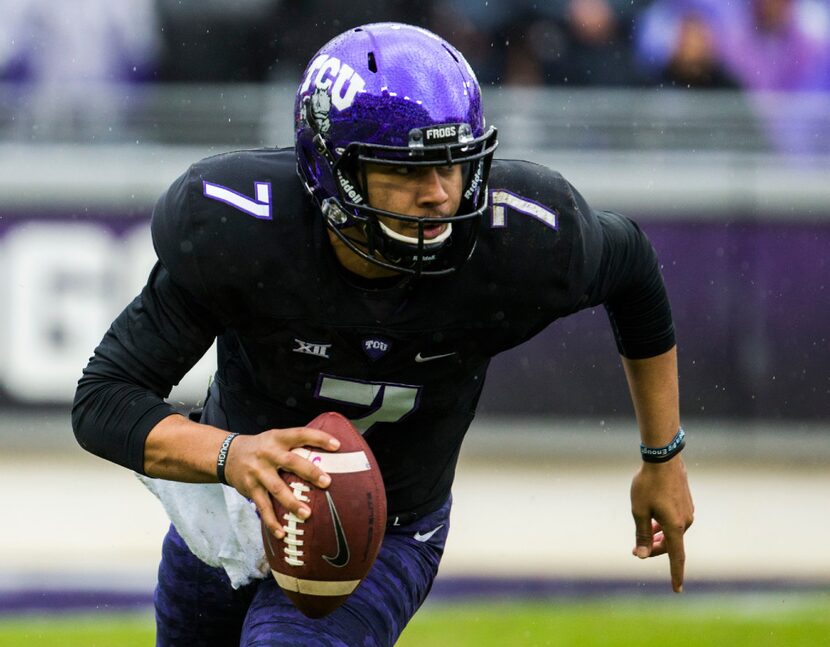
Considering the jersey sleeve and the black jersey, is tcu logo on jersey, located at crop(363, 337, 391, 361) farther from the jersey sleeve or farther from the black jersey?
the jersey sleeve

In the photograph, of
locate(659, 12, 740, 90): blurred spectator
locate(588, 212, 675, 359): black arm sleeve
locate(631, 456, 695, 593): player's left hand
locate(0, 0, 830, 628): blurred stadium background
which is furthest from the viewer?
locate(659, 12, 740, 90): blurred spectator

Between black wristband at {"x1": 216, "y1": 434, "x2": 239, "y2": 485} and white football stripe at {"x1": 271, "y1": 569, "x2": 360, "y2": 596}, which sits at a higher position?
black wristband at {"x1": 216, "y1": 434, "x2": 239, "y2": 485}

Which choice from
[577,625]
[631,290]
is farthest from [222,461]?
[577,625]

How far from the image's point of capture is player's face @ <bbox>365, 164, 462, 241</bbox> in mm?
2701

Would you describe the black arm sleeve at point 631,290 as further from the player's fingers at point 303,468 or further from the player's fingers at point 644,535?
the player's fingers at point 303,468

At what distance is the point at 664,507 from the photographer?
10.8 feet

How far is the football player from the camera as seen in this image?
2701 mm

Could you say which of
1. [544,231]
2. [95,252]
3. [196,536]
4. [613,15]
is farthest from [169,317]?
[613,15]

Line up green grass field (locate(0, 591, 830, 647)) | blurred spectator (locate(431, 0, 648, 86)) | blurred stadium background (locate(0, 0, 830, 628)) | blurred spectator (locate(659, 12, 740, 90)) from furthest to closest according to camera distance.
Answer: blurred spectator (locate(431, 0, 648, 86)), blurred spectator (locate(659, 12, 740, 90)), blurred stadium background (locate(0, 0, 830, 628)), green grass field (locate(0, 591, 830, 647))

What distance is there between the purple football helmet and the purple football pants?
65cm

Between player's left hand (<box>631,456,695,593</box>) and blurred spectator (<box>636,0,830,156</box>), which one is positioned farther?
blurred spectator (<box>636,0,830,156</box>)

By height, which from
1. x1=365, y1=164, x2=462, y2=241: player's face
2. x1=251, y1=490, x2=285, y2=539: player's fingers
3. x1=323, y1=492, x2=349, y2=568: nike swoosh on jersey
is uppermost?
x1=365, y1=164, x2=462, y2=241: player's face

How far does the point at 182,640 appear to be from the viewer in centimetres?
324

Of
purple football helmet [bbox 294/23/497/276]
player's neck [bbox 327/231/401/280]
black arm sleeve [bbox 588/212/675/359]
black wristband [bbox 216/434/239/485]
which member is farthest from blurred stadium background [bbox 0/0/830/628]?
black wristband [bbox 216/434/239/485]
